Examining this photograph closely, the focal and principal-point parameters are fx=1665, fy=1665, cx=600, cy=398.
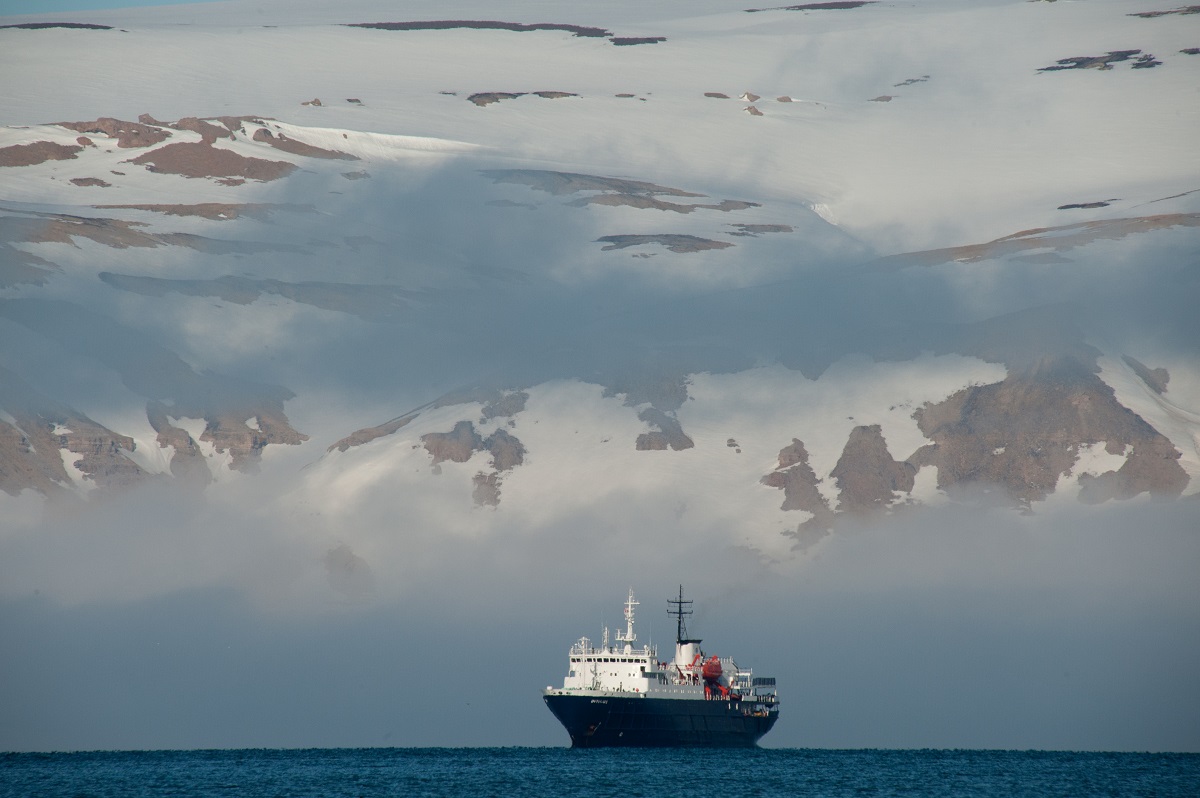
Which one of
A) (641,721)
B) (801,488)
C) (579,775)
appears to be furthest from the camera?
(801,488)

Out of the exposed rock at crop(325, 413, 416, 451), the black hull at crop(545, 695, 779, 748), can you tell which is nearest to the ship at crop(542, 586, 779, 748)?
the black hull at crop(545, 695, 779, 748)

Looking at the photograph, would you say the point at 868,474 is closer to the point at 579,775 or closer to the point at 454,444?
the point at 454,444

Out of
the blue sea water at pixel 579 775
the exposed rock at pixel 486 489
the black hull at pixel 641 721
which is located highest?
the exposed rock at pixel 486 489

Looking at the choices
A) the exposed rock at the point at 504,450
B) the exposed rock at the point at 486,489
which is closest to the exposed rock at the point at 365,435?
the exposed rock at the point at 504,450

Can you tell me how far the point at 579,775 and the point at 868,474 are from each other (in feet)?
324

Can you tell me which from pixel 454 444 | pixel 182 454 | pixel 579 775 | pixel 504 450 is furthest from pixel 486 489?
pixel 579 775

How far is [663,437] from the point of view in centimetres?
19488

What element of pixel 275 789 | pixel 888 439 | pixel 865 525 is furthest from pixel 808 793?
pixel 888 439

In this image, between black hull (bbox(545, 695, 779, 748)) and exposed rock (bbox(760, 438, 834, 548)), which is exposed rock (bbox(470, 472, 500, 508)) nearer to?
exposed rock (bbox(760, 438, 834, 548))

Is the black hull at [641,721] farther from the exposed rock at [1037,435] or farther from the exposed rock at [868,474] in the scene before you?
the exposed rock at [1037,435]

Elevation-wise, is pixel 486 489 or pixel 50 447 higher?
pixel 50 447

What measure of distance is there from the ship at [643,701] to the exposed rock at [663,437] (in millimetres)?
71710

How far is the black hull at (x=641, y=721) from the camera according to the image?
113 metres

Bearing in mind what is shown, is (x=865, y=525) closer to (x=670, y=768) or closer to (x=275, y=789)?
(x=670, y=768)
